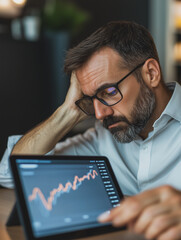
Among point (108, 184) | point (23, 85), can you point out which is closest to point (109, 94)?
point (108, 184)

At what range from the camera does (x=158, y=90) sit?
4.58ft

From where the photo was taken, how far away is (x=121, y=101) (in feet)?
4.20

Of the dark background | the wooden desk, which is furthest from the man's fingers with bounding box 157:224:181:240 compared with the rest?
the dark background

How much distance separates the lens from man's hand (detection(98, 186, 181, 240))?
60cm

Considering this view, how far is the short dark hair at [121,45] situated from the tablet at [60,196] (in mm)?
548

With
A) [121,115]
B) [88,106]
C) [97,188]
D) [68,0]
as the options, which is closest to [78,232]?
[97,188]

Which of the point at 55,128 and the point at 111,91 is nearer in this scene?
the point at 111,91

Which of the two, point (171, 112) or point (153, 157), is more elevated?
point (171, 112)

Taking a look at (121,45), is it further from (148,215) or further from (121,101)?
(148,215)

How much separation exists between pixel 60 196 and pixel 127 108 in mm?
598

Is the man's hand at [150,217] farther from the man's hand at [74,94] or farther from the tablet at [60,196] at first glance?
the man's hand at [74,94]

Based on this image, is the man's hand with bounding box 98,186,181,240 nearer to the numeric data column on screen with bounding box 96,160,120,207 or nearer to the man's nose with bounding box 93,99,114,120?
the numeric data column on screen with bounding box 96,160,120,207

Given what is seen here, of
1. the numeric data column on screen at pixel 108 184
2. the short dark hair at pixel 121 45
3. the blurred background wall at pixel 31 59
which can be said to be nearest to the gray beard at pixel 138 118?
the short dark hair at pixel 121 45

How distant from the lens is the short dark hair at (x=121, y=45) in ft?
4.33
